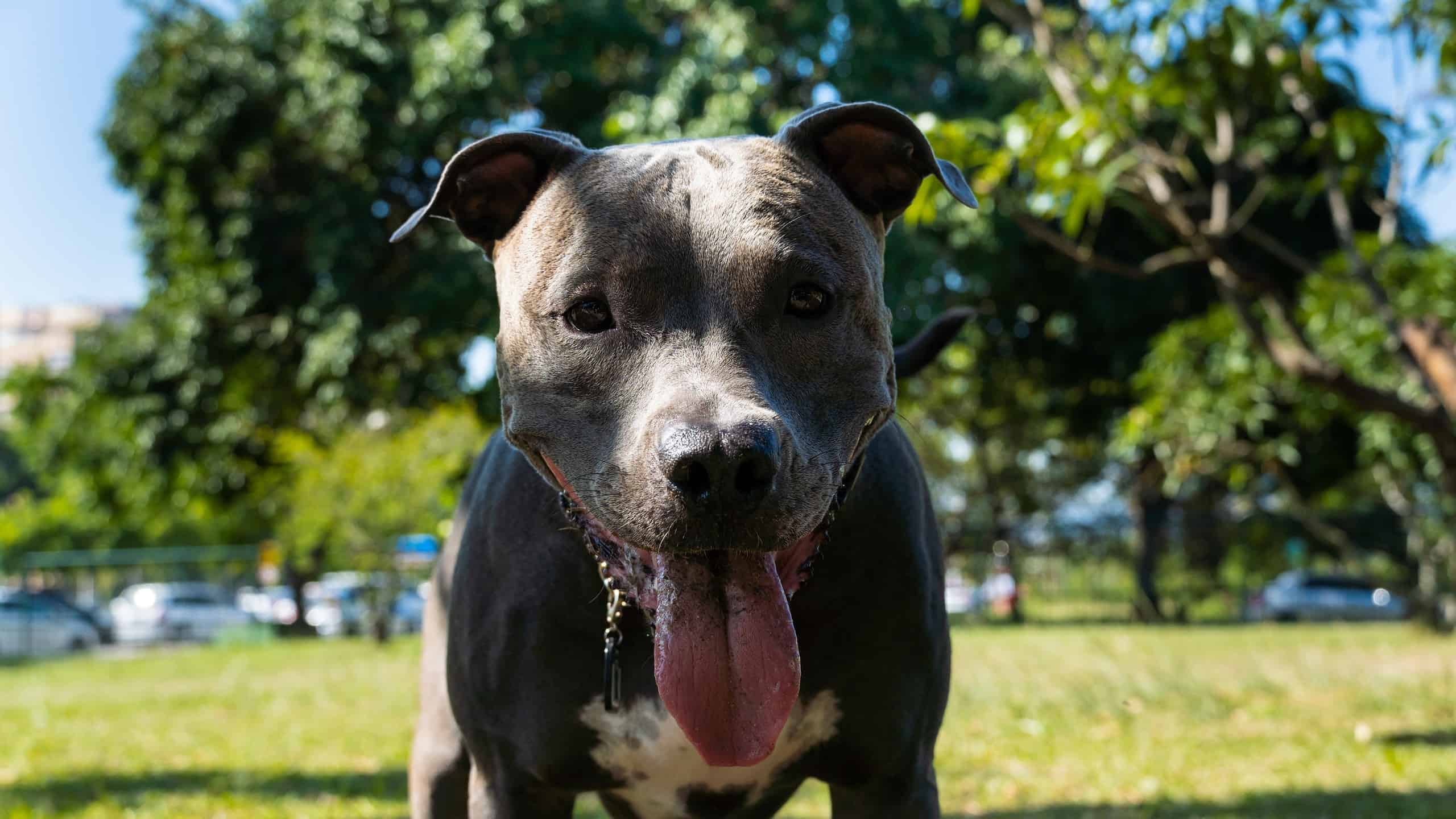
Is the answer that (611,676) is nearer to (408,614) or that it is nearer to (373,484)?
(373,484)

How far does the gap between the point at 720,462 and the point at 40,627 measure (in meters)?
26.5

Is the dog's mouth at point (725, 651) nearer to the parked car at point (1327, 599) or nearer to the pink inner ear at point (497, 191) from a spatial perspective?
the pink inner ear at point (497, 191)

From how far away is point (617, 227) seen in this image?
85.7 inches

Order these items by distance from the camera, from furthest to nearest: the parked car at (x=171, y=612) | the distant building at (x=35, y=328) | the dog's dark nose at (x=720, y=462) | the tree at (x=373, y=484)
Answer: the distant building at (x=35, y=328) < the parked car at (x=171, y=612) < the tree at (x=373, y=484) < the dog's dark nose at (x=720, y=462)

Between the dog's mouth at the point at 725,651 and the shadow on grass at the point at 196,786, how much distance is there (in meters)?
4.15

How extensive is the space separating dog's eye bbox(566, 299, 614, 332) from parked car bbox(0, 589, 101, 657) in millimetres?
23997

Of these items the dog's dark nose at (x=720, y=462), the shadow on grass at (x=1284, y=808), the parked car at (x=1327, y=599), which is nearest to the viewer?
the dog's dark nose at (x=720, y=462)

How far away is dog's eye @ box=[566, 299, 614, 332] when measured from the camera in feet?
7.09

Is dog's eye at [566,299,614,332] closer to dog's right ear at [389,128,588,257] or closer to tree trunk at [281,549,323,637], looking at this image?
dog's right ear at [389,128,588,257]

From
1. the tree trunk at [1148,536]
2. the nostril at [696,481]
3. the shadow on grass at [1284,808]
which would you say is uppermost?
the nostril at [696,481]

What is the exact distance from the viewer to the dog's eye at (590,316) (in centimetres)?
216

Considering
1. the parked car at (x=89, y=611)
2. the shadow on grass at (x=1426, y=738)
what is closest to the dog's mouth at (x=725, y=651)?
the shadow on grass at (x=1426, y=738)

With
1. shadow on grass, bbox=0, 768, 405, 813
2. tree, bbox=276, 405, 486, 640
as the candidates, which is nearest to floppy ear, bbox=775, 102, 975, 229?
shadow on grass, bbox=0, 768, 405, 813

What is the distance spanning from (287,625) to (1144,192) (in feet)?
83.0
